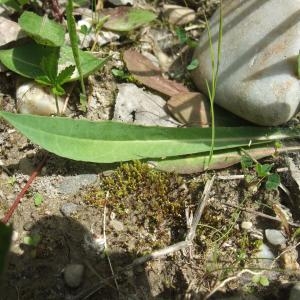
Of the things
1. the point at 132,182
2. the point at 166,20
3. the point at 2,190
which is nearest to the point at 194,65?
the point at 166,20

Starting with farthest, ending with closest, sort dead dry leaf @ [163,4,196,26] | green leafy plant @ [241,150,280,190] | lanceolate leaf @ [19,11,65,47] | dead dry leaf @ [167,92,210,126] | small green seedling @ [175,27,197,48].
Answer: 1. dead dry leaf @ [163,4,196,26]
2. small green seedling @ [175,27,197,48]
3. dead dry leaf @ [167,92,210,126]
4. lanceolate leaf @ [19,11,65,47]
5. green leafy plant @ [241,150,280,190]

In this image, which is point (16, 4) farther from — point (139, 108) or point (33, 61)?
point (139, 108)

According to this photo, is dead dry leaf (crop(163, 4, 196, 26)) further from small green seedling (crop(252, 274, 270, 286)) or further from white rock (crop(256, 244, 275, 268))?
small green seedling (crop(252, 274, 270, 286))

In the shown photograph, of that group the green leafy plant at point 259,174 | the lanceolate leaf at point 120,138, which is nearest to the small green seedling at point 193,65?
the lanceolate leaf at point 120,138

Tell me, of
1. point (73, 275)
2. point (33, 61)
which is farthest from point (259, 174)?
point (33, 61)

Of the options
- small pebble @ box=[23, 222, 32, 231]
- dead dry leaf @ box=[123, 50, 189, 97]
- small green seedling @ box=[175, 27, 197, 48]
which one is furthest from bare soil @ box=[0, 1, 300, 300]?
small green seedling @ box=[175, 27, 197, 48]

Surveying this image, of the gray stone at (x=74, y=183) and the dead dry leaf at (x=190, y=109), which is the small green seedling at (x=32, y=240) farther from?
the dead dry leaf at (x=190, y=109)
